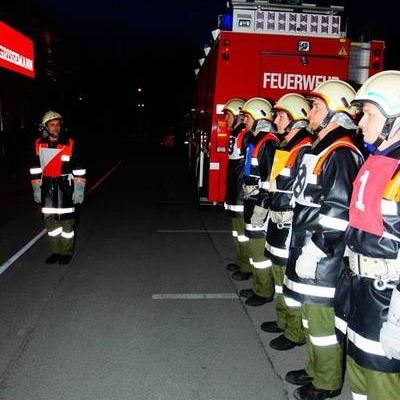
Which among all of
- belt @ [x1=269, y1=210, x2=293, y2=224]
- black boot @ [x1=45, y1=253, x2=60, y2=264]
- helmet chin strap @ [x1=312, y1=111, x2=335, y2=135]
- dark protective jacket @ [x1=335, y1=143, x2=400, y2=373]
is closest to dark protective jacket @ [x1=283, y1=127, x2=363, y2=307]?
helmet chin strap @ [x1=312, y1=111, x2=335, y2=135]

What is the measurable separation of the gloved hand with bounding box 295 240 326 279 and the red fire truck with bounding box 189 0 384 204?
5903 millimetres

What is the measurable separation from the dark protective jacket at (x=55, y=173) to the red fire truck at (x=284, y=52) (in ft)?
10.9

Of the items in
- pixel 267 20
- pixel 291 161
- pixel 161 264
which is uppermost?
pixel 267 20

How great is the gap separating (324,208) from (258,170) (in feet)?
6.68

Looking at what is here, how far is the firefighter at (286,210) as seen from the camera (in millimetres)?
3979

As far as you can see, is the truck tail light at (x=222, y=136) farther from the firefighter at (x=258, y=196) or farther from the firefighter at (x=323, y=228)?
the firefighter at (x=323, y=228)

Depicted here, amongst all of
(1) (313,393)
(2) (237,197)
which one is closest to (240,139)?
(2) (237,197)

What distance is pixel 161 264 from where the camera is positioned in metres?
6.66

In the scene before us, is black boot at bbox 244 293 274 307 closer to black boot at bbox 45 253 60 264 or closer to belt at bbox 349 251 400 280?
belt at bbox 349 251 400 280

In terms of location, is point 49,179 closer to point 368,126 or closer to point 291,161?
point 291,161

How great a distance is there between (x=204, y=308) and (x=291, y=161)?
202 cm

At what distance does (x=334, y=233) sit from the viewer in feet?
9.83

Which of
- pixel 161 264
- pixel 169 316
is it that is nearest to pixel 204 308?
pixel 169 316

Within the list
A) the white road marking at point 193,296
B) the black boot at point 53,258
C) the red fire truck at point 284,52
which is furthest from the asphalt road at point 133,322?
the red fire truck at point 284,52
